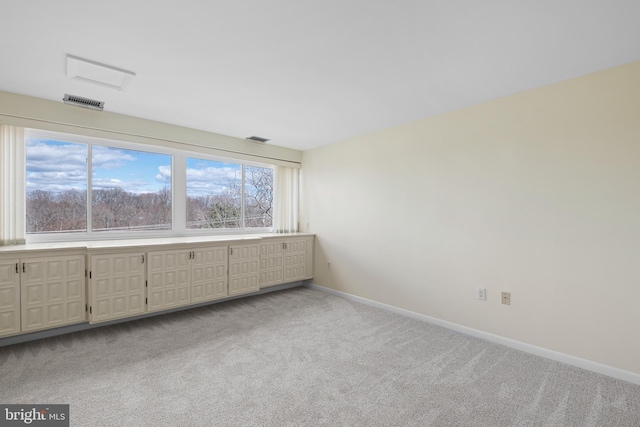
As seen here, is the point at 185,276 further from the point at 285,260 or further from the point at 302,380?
the point at 302,380

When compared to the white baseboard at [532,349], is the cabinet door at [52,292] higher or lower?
higher

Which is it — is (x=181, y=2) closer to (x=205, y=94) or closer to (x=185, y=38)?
(x=185, y=38)

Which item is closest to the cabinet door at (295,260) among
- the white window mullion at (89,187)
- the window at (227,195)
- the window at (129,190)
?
the window at (227,195)

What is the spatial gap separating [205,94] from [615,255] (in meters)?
3.73

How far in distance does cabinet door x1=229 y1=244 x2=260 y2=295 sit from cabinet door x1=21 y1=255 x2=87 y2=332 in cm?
154

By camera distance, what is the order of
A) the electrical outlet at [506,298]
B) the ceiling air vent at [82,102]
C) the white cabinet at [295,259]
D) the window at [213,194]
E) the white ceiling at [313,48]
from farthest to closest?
the white cabinet at [295,259]
the window at [213,194]
the ceiling air vent at [82,102]
the electrical outlet at [506,298]
the white ceiling at [313,48]

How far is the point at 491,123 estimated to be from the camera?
9.42 feet

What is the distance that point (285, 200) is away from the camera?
5012 mm

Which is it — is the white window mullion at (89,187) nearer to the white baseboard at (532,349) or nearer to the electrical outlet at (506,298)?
the white baseboard at (532,349)

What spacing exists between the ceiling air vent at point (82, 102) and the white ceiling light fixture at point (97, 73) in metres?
0.56

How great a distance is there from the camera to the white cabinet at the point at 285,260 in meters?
4.30

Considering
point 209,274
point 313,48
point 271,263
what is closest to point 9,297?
point 209,274

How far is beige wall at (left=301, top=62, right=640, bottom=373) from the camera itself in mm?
2219

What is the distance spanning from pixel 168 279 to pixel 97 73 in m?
2.15
